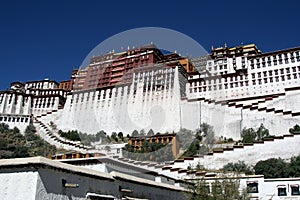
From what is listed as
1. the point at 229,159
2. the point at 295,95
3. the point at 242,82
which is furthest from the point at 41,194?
the point at 242,82

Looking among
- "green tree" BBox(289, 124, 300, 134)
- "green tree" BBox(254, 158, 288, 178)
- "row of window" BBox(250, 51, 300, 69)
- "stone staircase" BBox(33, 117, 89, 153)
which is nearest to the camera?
"green tree" BBox(254, 158, 288, 178)

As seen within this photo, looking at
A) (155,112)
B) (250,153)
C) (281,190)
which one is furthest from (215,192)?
(250,153)

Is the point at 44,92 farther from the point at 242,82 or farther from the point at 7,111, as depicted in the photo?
the point at 242,82

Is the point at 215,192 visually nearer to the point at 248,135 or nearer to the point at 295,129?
the point at 295,129

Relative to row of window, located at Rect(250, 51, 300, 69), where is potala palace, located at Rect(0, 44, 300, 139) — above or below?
below

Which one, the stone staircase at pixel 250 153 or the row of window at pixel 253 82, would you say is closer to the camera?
the stone staircase at pixel 250 153

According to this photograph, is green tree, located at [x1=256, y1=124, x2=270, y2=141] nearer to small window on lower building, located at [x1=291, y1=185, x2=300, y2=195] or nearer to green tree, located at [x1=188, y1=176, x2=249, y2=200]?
small window on lower building, located at [x1=291, y1=185, x2=300, y2=195]

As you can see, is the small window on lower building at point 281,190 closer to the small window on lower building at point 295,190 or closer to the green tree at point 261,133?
the small window on lower building at point 295,190

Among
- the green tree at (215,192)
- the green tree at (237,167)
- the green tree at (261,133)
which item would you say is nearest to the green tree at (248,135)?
the green tree at (261,133)

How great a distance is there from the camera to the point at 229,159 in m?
21.8

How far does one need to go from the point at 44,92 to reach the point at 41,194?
52.1 meters

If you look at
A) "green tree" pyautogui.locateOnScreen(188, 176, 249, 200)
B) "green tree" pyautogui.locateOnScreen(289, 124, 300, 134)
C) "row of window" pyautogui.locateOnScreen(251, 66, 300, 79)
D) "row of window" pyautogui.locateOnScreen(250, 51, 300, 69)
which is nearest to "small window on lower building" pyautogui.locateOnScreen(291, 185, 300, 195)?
"green tree" pyautogui.locateOnScreen(188, 176, 249, 200)

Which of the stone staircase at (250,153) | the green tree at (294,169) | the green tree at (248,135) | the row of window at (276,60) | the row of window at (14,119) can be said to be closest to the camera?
the green tree at (294,169)

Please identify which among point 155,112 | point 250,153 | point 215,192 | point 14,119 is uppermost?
point 14,119
